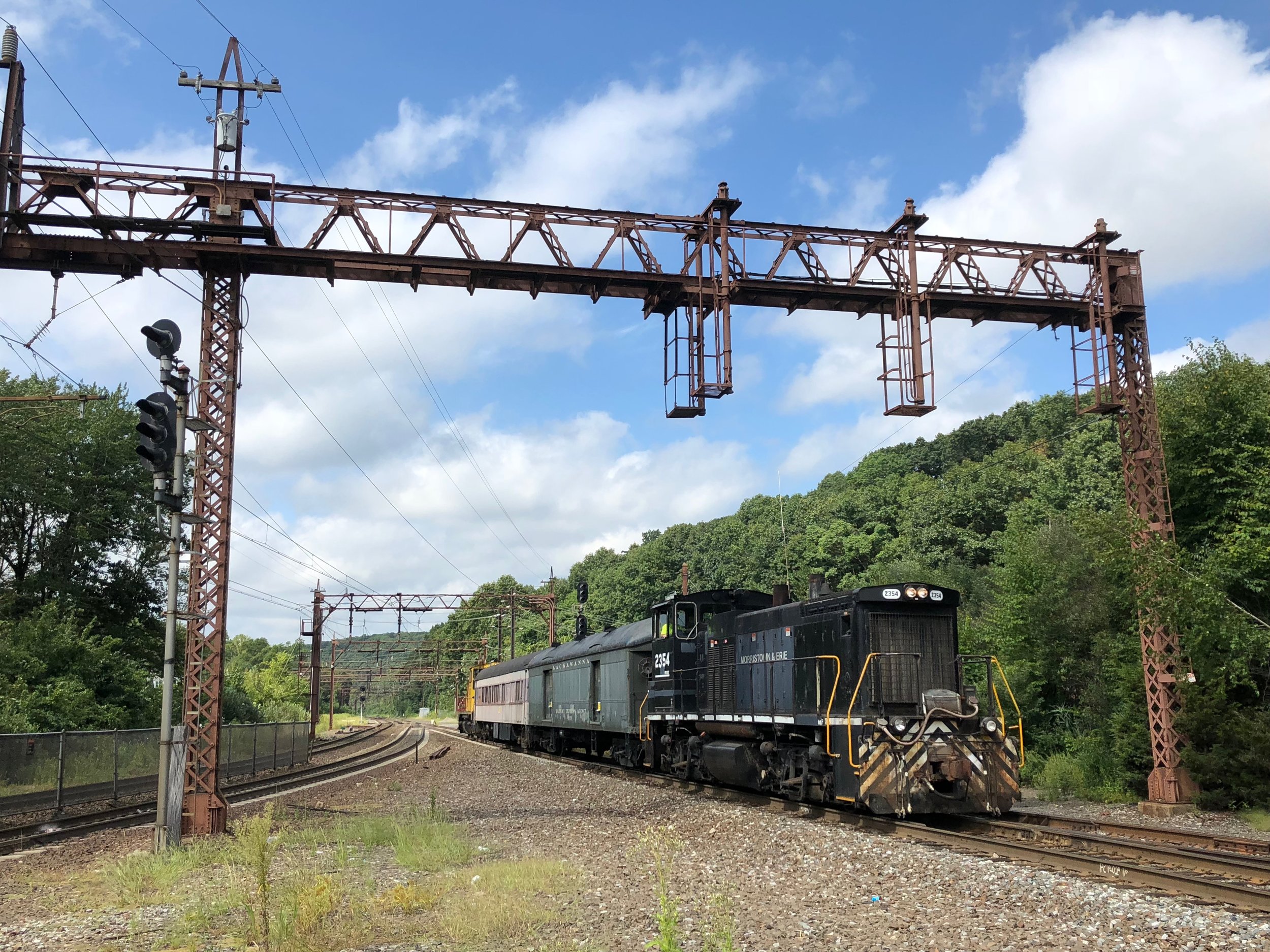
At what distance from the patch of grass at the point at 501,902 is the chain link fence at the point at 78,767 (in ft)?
35.8

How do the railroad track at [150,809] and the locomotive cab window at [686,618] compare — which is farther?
the locomotive cab window at [686,618]

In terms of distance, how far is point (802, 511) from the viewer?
88312 millimetres

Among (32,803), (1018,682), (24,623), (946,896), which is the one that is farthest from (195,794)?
(1018,682)

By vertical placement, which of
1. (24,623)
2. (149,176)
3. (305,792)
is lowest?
(305,792)

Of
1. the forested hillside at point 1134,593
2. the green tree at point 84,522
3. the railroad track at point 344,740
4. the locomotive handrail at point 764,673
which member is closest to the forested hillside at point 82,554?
the green tree at point 84,522

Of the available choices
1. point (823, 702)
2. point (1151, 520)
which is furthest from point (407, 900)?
point (1151, 520)

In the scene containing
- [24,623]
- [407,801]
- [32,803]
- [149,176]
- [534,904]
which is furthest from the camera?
[24,623]

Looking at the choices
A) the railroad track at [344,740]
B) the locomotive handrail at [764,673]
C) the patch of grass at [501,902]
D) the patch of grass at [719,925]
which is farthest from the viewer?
the railroad track at [344,740]

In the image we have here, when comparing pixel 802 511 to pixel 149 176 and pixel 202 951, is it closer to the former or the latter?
pixel 149 176

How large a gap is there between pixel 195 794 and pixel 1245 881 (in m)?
14.4

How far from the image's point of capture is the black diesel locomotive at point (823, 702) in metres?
14.3

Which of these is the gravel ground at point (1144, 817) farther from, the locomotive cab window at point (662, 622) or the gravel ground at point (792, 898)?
the locomotive cab window at point (662, 622)

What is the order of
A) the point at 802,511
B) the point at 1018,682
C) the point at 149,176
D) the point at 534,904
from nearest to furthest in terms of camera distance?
the point at 534,904 → the point at 149,176 → the point at 1018,682 → the point at 802,511

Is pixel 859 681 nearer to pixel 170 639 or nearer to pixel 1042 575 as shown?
pixel 170 639
